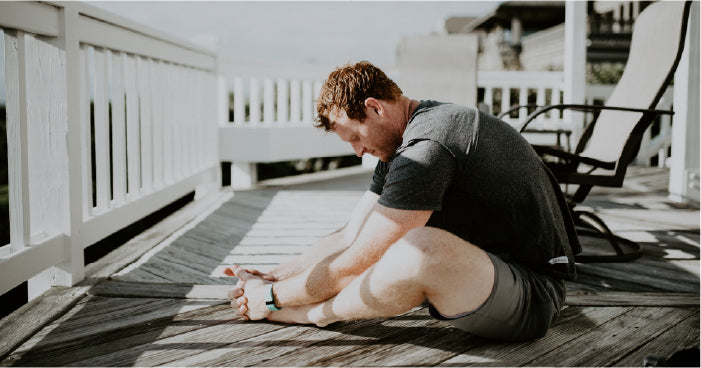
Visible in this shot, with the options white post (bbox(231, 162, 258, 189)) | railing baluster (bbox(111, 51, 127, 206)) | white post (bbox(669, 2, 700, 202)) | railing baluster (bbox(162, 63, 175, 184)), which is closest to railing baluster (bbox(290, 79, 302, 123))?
white post (bbox(231, 162, 258, 189))

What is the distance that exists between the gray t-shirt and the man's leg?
0.34 ft

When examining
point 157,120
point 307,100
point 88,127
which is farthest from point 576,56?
point 88,127

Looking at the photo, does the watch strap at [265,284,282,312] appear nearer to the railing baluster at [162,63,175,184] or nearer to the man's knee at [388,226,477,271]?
the man's knee at [388,226,477,271]

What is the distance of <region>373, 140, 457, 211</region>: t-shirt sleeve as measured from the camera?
143 cm

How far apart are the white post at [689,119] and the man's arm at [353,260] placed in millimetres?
3568

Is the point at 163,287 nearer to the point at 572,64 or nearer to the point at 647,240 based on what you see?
the point at 647,240

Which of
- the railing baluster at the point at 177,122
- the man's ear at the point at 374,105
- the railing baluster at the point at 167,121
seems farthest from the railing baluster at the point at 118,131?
the man's ear at the point at 374,105

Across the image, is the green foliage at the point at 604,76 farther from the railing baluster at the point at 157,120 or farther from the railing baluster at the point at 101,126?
the railing baluster at the point at 101,126

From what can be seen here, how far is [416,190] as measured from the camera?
1428mm

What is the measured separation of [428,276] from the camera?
58.1 inches

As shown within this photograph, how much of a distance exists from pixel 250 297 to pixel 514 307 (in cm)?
77

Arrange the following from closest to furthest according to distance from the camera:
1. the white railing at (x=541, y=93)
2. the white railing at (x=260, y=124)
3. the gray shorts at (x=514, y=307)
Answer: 1. the gray shorts at (x=514, y=307)
2. the white railing at (x=260, y=124)
3. the white railing at (x=541, y=93)

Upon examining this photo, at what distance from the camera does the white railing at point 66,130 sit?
196 centimetres

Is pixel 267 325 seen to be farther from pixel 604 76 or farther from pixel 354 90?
pixel 604 76
